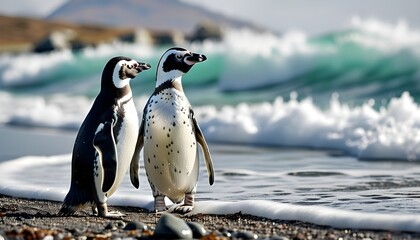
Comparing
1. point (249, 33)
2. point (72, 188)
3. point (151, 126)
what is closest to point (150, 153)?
point (151, 126)

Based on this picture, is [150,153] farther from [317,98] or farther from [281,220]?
[317,98]

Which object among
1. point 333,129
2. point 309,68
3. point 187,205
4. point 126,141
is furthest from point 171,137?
point 309,68

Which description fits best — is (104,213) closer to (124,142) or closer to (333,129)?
(124,142)

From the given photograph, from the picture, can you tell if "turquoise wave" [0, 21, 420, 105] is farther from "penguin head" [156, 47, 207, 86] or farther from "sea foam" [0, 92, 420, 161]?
"penguin head" [156, 47, 207, 86]

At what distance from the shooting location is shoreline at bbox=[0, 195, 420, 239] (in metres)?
4.67

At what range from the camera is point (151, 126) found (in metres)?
5.96

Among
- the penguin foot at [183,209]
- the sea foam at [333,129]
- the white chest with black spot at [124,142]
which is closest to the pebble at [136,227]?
the white chest with black spot at [124,142]

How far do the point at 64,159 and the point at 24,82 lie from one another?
28.5 metres

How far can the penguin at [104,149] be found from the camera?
18.6 feet

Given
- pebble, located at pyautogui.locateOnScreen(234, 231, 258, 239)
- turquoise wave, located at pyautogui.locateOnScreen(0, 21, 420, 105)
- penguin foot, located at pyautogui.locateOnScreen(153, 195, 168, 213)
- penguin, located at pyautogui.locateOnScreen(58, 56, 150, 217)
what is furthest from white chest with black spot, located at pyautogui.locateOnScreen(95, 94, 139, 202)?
turquoise wave, located at pyautogui.locateOnScreen(0, 21, 420, 105)

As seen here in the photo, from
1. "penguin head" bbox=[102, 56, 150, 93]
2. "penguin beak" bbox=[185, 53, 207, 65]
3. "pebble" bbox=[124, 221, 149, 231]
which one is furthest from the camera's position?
"penguin beak" bbox=[185, 53, 207, 65]

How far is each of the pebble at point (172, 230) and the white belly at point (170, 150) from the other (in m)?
1.33

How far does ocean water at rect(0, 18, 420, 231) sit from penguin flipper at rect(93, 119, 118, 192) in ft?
2.14

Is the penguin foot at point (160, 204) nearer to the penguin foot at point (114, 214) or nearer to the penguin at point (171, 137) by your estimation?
the penguin at point (171, 137)
